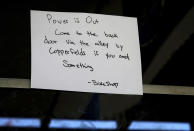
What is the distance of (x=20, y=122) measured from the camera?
1.17 metres

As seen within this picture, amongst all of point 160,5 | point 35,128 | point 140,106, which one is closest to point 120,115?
point 140,106

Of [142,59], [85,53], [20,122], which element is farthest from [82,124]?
[85,53]

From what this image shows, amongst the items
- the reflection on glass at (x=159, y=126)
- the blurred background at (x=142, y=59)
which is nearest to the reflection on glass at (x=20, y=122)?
the blurred background at (x=142, y=59)

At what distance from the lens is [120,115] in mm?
1226

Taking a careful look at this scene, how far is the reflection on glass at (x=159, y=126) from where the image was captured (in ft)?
4.12

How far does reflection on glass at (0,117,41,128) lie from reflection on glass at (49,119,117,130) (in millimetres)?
56

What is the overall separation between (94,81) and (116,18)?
208 mm

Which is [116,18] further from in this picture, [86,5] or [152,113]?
[152,113]

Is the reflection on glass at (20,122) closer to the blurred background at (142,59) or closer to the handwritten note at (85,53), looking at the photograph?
the blurred background at (142,59)

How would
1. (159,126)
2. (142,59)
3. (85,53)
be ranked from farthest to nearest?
(159,126), (142,59), (85,53)

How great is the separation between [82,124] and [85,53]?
44 cm

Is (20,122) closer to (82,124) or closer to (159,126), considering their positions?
(82,124)

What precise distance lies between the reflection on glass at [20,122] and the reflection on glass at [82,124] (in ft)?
0.18

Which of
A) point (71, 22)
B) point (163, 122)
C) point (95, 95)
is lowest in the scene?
point (163, 122)
